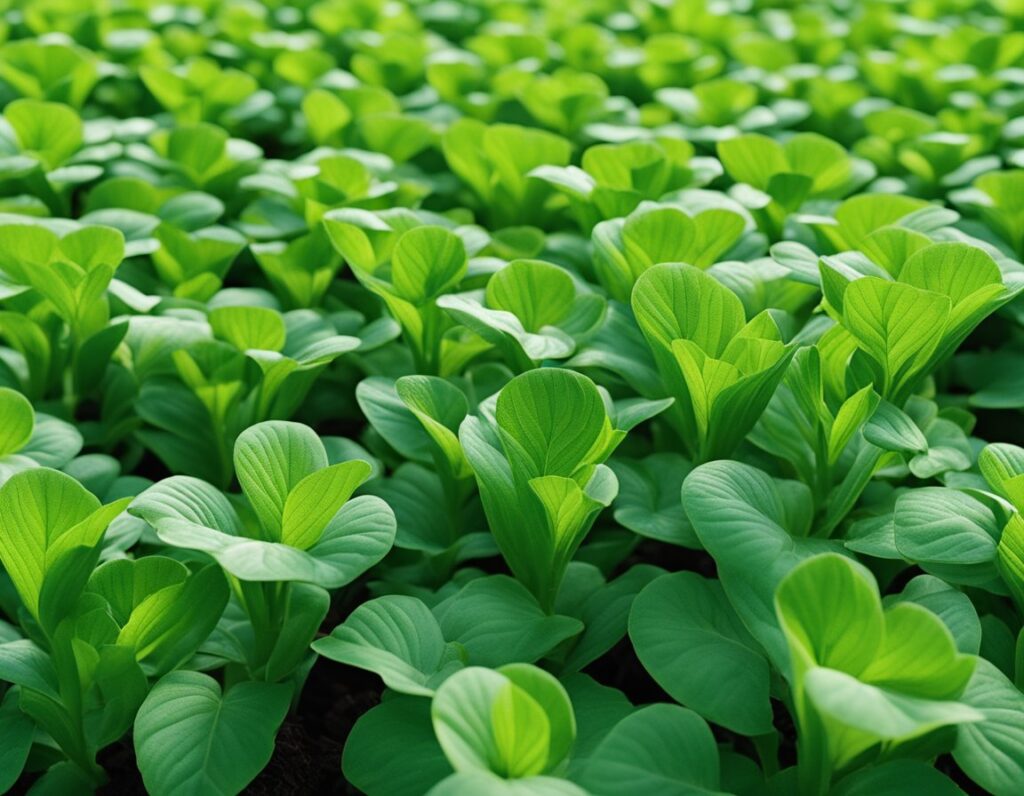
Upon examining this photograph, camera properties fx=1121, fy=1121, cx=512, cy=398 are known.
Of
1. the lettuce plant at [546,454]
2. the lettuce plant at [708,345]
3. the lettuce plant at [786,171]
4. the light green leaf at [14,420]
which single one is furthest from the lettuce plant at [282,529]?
the lettuce plant at [786,171]

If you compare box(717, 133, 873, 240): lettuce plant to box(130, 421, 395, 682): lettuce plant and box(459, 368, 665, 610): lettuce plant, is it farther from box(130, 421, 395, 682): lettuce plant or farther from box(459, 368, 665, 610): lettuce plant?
box(130, 421, 395, 682): lettuce plant

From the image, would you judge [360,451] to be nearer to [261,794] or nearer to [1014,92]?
[261,794]

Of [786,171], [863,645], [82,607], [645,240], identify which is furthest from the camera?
[786,171]

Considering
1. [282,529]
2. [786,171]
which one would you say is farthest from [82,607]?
[786,171]

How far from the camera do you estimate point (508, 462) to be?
1.04 metres

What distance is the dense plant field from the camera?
0.88 m

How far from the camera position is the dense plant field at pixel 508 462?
881 mm

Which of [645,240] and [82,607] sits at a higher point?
[645,240]

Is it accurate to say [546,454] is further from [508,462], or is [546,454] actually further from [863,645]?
[863,645]

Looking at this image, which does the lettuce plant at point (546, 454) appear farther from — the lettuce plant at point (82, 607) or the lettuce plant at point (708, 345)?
the lettuce plant at point (82, 607)

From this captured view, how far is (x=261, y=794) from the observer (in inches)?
41.1

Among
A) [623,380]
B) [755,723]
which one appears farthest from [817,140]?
[755,723]

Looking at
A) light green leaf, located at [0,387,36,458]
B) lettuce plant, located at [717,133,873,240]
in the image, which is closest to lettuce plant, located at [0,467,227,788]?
light green leaf, located at [0,387,36,458]

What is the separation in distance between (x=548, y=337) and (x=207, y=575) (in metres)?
0.43
